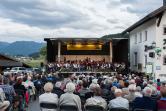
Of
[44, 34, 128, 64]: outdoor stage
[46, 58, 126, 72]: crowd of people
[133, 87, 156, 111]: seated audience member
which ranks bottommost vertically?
[133, 87, 156, 111]: seated audience member

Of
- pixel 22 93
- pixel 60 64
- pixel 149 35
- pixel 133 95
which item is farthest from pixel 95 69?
pixel 133 95

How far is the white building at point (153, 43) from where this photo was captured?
127ft

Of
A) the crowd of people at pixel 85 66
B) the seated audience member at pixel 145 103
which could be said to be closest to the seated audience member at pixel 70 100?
the seated audience member at pixel 145 103

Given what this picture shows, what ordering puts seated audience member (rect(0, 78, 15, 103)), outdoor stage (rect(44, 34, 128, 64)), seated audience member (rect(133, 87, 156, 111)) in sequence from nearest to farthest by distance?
1. seated audience member (rect(133, 87, 156, 111))
2. seated audience member (rect(0, 78, 15, 103))
3. outdoor stage (rect(44, 34, 128, 64))

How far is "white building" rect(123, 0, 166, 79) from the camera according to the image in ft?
127

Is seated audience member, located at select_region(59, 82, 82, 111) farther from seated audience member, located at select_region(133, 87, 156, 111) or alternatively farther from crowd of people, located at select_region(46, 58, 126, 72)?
crowd of people, located at select_region(46, 58, 126, 72)

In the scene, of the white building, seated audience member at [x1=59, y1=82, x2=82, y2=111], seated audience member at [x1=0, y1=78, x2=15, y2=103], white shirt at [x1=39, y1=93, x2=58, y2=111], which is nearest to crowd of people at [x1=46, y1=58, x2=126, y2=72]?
the white building

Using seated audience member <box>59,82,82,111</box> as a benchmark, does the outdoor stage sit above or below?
above

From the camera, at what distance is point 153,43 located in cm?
3922

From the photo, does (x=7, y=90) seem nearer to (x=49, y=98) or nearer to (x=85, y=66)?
(x=49, y=98)

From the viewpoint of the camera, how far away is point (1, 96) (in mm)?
11883

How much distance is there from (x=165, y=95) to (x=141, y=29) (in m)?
37.9

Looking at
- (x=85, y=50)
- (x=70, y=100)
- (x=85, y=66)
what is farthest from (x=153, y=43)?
(x=70, y=100)

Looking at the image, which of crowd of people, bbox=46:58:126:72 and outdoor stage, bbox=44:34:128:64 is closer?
crowd of people, bbox=46:58:126:72
